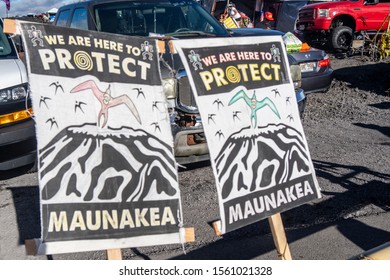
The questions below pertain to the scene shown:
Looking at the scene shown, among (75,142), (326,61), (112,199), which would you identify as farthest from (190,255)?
(326,61)

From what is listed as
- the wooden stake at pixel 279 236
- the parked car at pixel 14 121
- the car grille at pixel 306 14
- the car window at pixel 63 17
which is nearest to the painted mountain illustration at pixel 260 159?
the wooden stake at pixel 279 236

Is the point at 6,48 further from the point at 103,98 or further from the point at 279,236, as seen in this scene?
the point at 279,236

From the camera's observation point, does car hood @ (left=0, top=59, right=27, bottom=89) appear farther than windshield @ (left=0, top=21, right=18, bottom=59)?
No

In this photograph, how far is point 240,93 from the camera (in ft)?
10.8

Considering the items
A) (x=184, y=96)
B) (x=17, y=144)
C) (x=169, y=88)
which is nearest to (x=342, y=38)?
(x=184, y=96)

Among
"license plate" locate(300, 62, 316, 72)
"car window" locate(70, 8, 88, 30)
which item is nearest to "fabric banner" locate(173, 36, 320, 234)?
"car window" locate(70, 8, 88, 30)

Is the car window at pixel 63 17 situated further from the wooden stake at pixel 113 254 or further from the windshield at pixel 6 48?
the wooden stake at pixel 113 254

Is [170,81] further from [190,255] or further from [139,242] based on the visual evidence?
[139,242]

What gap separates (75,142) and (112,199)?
0.37 meters

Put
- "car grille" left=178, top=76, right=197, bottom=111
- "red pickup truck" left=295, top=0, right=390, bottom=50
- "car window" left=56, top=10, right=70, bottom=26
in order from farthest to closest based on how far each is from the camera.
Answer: "red pickup truck" left=295, top=0, right=390, bottom=50 → "car window" left=56, top=10, right=70, bottom=26 → "car grille" left=178, top=76, right=197, bottom=111

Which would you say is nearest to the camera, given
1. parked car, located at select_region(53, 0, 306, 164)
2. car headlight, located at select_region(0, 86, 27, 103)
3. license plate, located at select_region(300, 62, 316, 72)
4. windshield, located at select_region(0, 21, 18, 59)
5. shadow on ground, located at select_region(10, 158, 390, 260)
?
shadow on ground, located at select_region(10, 158, 390, 260)

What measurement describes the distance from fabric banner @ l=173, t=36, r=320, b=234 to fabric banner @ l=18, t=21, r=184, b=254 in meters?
0.27

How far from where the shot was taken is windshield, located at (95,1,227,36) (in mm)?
6309

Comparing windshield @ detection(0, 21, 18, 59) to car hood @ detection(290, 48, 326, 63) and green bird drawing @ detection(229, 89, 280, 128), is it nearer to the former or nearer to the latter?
green bird drawing @ detection(229, 89, 280, 128)
